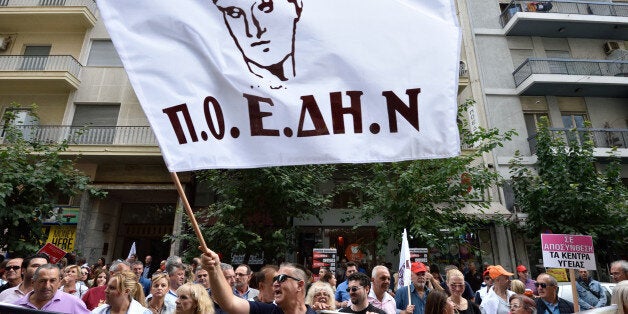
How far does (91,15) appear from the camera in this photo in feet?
55.0

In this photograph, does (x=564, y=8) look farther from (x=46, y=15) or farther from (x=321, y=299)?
(x=46, y=15)

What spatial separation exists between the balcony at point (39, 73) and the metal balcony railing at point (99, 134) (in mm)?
1819

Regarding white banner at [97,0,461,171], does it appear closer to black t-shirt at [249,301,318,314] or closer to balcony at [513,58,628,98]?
black t-shirt at [249,301,318,314]

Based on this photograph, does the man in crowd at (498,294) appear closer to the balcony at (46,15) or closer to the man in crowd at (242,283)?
the man in crowd at (242,283)

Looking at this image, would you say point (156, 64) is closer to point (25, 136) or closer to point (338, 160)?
point (338, 160)

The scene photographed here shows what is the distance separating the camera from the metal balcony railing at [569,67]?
55.7ft

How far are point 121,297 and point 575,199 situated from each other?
1329cm

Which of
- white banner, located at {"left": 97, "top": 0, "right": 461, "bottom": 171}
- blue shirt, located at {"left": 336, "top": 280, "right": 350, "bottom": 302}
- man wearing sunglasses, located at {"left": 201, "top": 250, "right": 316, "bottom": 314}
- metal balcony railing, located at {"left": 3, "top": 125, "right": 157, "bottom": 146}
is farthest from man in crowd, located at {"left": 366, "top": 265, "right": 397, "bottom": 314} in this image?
metal balcony railing, located at {"left": 3, "top": 125, "right": 157, "bottom": 146}

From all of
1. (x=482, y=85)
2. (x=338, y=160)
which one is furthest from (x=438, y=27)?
(x=482, y=85)

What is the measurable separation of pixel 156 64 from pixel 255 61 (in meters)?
0.60

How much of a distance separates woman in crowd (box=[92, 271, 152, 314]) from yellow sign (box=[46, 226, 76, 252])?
488 inches

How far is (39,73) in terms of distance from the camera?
49.8 ft

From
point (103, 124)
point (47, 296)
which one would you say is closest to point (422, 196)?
point (47, 296)

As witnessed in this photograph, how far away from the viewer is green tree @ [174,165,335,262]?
11.4m
